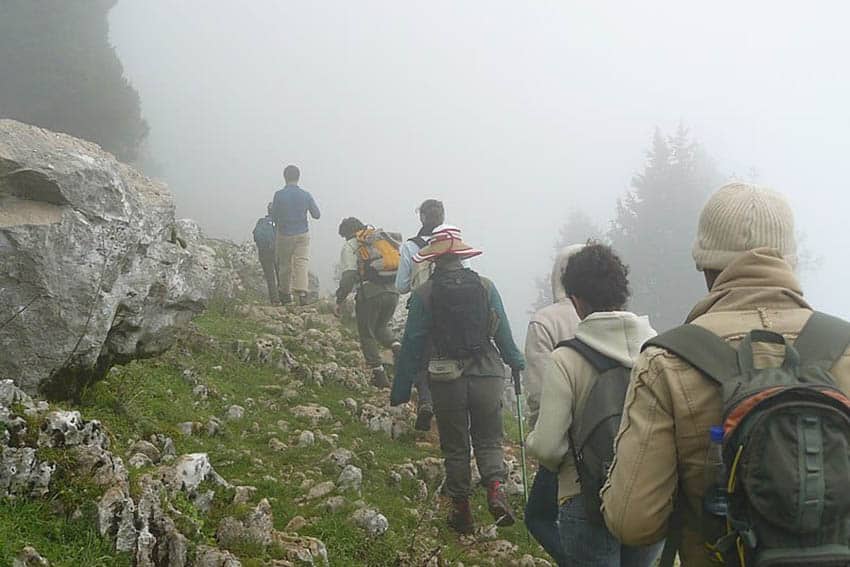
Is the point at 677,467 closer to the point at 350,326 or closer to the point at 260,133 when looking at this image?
the point at 350,326

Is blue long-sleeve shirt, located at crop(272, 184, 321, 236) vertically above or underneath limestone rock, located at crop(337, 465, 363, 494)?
above

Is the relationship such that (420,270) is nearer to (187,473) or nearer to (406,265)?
(406,265)

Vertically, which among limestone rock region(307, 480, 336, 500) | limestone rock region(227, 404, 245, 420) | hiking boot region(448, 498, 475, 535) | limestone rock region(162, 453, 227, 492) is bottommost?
hiking boot region(448, 498, 475, 535)

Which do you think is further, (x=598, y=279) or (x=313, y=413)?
(x=313, y=413)

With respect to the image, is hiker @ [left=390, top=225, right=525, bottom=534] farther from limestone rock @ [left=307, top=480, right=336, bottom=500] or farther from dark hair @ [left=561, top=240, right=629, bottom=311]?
dark hair @ [left=561, top=240, right=629, bottom=311]

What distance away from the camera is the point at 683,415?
2.60 m

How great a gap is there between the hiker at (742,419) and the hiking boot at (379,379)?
8.19 metres

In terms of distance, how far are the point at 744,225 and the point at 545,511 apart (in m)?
2.55

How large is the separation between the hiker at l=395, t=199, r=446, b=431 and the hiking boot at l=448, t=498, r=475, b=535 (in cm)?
227

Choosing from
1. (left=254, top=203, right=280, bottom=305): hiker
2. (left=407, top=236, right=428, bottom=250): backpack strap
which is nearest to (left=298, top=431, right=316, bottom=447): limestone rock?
(left=407, top=236, right=428, bottom=250): backpack strap

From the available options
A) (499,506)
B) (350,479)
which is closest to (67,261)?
(350,479)

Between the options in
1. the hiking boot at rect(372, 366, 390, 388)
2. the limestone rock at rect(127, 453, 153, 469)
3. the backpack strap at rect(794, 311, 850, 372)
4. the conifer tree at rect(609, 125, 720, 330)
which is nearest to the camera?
the backpack strap at rect(794, 311, 850, 372)

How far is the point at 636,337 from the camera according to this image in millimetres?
4059

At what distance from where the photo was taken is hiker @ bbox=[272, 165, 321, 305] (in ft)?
47.2
